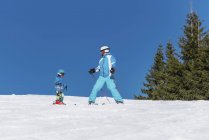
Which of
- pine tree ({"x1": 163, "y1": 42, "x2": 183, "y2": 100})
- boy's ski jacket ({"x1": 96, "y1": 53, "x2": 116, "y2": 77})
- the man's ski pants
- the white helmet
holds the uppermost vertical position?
pine tree ({"x1": 163, "y1": 42, "x2": 183, "y2": 100})

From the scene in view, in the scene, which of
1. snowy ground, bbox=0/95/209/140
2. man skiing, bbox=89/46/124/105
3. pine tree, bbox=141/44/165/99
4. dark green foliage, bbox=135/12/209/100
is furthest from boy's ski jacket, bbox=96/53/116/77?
pine tree, bbox=141/44/165/99

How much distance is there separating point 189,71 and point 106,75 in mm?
30474

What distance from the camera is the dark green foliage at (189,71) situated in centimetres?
4282

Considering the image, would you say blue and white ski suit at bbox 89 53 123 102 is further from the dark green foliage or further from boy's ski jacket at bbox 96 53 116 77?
the dark green foliage

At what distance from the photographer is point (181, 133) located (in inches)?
325

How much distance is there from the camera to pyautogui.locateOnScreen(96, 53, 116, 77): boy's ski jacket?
53.7ft

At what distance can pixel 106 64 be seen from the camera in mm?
16406

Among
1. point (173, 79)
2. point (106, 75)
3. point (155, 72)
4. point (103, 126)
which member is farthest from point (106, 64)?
point (155, 72)

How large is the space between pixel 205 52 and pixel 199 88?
3.28m

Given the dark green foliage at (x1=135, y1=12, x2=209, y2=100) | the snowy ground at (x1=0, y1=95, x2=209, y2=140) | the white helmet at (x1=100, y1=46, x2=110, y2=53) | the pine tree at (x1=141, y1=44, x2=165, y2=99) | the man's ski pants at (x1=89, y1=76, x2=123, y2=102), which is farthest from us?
the pine tree at (x1=141, y1=44, x2=165, y2=99)

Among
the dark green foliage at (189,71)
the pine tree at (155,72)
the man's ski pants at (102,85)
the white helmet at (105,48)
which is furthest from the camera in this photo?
the pine tree at (155,72)

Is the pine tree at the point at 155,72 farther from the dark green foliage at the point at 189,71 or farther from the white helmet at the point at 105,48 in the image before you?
the white helmet at the point at 105,48

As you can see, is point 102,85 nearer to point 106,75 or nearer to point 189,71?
point 106,75

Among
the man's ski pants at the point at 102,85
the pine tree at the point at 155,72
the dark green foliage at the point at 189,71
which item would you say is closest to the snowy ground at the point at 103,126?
the man's ski pants at the point at 102,85
